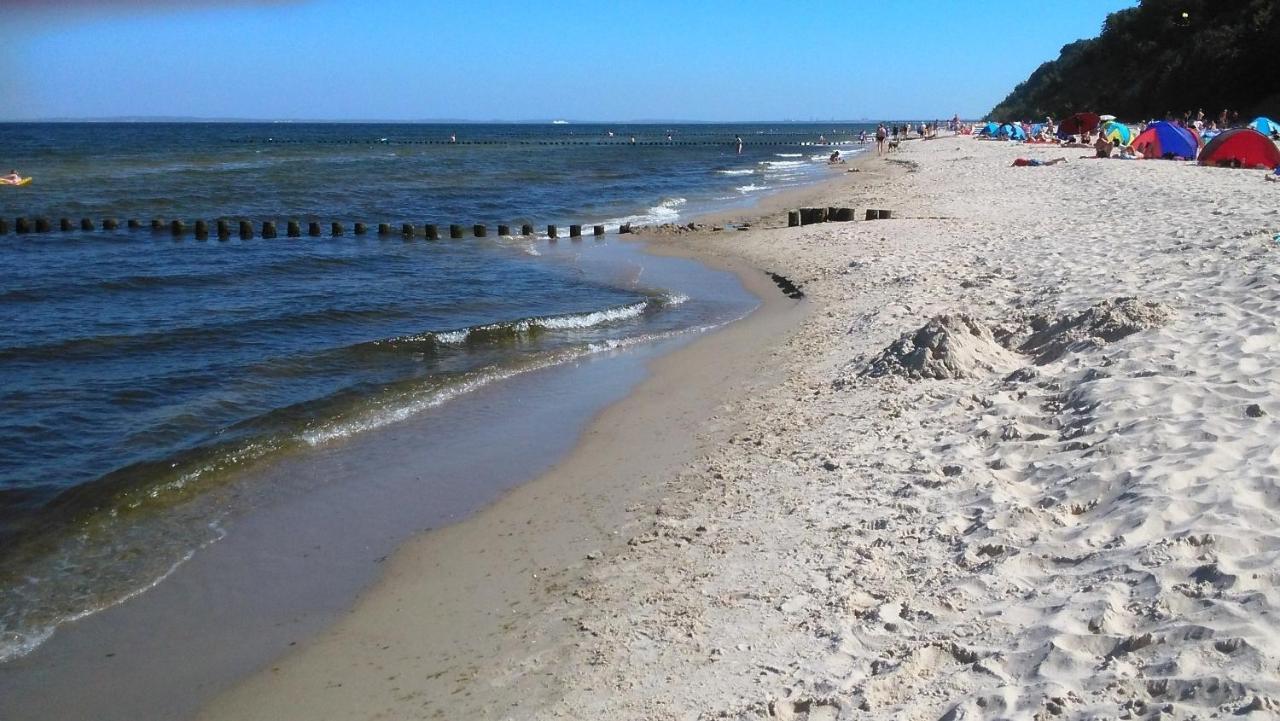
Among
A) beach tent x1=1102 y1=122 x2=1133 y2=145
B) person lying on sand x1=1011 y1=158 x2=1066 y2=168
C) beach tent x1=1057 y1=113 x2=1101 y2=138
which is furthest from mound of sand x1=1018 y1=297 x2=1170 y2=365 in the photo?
beach tent x1=1057 y1=113 x2=1101 y2=138

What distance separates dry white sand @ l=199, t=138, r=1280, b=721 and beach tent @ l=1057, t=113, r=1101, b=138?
43.5m

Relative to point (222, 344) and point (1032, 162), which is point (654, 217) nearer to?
point (1032, 162)

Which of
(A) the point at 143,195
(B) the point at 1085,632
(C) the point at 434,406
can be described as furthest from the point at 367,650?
(A) the point at 143,195

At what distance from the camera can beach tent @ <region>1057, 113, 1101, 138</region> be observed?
49.0 m

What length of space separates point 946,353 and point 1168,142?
2617cm

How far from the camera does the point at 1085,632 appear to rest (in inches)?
160

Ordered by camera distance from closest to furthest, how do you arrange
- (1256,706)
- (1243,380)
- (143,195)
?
(1256,706) < (1243,380) < (143,195)

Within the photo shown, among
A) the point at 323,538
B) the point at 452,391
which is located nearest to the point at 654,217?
the point at 452,391

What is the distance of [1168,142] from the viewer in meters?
29.8

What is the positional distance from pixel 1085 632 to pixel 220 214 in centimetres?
3243

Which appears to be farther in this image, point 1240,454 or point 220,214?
point 220,214

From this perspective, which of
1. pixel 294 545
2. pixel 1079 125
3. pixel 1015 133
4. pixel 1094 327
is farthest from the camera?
pixel 1015 133

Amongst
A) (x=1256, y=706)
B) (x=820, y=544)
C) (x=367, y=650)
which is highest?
(x=1256, y=706)

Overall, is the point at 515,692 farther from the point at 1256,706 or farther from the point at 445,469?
the point at 445,469
